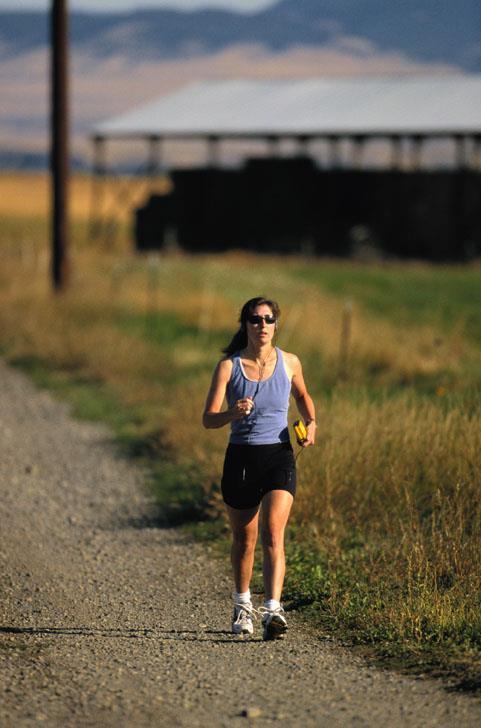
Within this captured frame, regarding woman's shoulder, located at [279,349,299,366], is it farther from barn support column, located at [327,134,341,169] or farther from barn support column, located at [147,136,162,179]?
barn support column, located at [147,136,162,179]

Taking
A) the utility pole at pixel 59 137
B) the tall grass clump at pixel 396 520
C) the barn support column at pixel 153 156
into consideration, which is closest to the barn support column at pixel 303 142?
the barn support column at pixel 153 156

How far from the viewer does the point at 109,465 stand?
1085 cm

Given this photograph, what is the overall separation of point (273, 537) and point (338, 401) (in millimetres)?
3290

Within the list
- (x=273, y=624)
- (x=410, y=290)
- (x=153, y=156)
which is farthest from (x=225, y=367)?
(x=153, y=156)

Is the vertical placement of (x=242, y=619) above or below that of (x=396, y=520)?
below

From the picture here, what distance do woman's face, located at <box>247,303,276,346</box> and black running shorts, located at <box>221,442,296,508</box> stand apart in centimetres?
50

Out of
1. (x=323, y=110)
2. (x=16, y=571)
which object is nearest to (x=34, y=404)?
(x=16, y=571)

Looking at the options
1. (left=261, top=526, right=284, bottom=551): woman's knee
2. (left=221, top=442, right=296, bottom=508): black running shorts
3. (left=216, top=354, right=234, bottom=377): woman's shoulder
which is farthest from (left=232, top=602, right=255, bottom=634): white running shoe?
(left=216, top=354, right=234, bottom=377): woman's shoulder

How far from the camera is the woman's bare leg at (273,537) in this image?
6.15 meters

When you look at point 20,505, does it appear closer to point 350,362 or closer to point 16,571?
point 16,571

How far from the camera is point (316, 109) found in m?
35.1

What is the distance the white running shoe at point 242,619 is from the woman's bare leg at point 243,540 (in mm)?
83

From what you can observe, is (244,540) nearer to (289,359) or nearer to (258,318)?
(289,359)

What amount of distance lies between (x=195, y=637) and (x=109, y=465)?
4.55m
